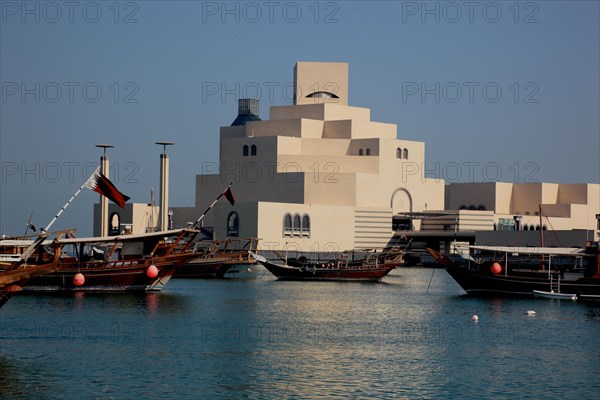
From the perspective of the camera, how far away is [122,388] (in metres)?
27.2

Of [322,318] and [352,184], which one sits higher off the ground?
[352,184]

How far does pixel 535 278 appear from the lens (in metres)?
55.9

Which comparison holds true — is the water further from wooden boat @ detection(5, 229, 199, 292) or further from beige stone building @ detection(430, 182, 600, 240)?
beige stone building @ detection(430, 182, 600, 240)

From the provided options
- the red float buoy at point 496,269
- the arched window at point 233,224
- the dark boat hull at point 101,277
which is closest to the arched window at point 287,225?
the arched window at point 233,224

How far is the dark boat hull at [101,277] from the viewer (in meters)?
53.0

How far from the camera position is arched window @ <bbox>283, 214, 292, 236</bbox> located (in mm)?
108500

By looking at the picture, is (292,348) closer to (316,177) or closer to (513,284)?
(513,284)

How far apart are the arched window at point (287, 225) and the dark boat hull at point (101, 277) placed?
54451 mm

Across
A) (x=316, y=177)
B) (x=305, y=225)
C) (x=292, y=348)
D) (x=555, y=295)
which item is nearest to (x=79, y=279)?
(x=292, y=348)

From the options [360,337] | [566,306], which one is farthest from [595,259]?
[360,337]

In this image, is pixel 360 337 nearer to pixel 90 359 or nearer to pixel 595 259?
pixel 90 359

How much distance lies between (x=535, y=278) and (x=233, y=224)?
57290mm

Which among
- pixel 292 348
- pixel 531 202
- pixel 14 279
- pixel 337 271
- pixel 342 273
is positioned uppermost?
pixel 531 202

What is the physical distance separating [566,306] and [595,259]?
3.58 m
